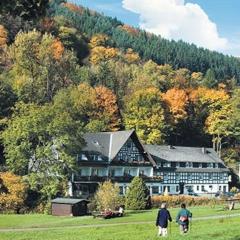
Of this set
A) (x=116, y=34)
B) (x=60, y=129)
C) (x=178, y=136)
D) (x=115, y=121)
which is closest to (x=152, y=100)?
(x=115, y=121)

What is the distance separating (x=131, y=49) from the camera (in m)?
172

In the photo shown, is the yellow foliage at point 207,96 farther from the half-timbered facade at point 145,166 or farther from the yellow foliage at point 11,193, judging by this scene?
the yellow foliage at point 11,193

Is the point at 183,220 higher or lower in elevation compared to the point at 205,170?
lower

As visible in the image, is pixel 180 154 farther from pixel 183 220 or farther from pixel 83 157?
pixel 183 220

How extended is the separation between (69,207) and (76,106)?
132 ft

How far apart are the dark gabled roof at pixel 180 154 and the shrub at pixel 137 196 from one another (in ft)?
82.7

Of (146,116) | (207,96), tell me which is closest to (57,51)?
(146,116)

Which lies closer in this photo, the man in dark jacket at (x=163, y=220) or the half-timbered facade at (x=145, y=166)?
the man in dark jacket at (x=163, y=220)

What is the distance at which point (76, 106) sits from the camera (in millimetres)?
93562

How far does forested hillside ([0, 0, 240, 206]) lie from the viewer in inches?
2484

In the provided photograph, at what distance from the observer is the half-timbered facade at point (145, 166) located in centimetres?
7469

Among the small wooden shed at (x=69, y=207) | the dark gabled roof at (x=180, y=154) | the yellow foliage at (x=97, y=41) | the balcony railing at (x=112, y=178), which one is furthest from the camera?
the yellow foliage at (x=97, y=41)

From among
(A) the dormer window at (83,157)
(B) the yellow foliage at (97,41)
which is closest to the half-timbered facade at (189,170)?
(A) the dormer window at (83,157)

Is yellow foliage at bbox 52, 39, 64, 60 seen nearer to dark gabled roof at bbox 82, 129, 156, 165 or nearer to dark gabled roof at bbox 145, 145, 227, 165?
dark gabled roof at bbox 145, 145, 227, 165
